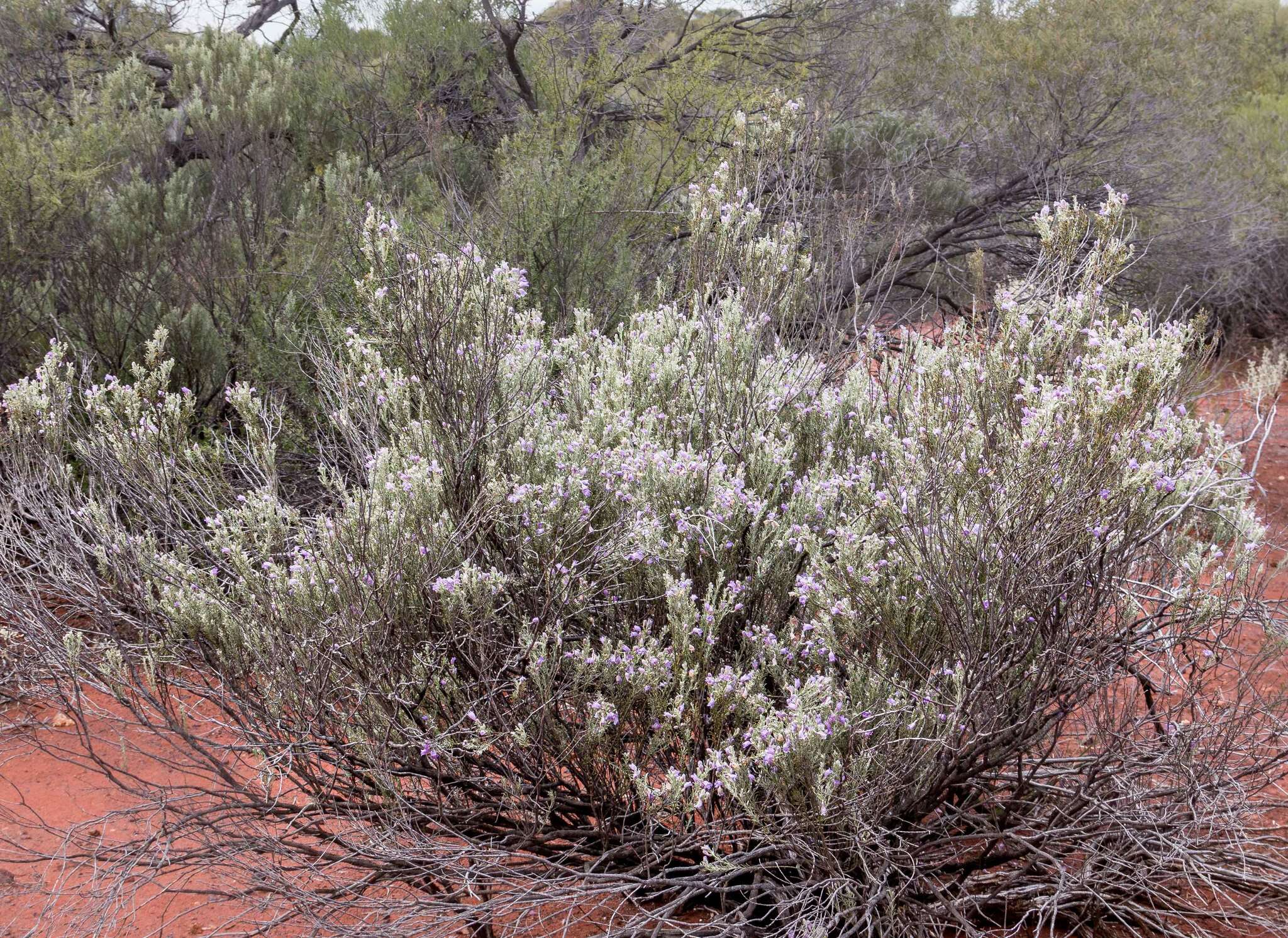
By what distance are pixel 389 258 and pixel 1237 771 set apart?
11.0 feet

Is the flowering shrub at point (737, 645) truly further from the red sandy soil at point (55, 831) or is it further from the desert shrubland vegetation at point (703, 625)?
the red sandy soil at point (55, 831)

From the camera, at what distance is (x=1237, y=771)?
3.74 m

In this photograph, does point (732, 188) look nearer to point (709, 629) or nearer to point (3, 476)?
point (709, 629)

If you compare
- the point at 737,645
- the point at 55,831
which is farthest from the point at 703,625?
the point at 55,831

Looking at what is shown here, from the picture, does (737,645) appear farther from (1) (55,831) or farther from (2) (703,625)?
(1) (55,831)

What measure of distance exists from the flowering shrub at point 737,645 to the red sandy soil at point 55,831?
17.8 inches

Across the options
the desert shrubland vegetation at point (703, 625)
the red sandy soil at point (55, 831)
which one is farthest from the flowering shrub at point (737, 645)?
the red sandy soil at point (55, 831)

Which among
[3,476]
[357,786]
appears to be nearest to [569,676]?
[357,786]

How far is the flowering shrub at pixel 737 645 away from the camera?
313 cm

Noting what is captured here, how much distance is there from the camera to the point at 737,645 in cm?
390

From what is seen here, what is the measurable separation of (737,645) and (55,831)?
2498 millimetres

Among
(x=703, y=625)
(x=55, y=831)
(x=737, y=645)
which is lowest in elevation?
(x=55, y=831)

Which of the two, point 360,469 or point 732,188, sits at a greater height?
point 732,188

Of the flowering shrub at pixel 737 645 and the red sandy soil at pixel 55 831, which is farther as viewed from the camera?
the red sandy soil at pixel 55 831
